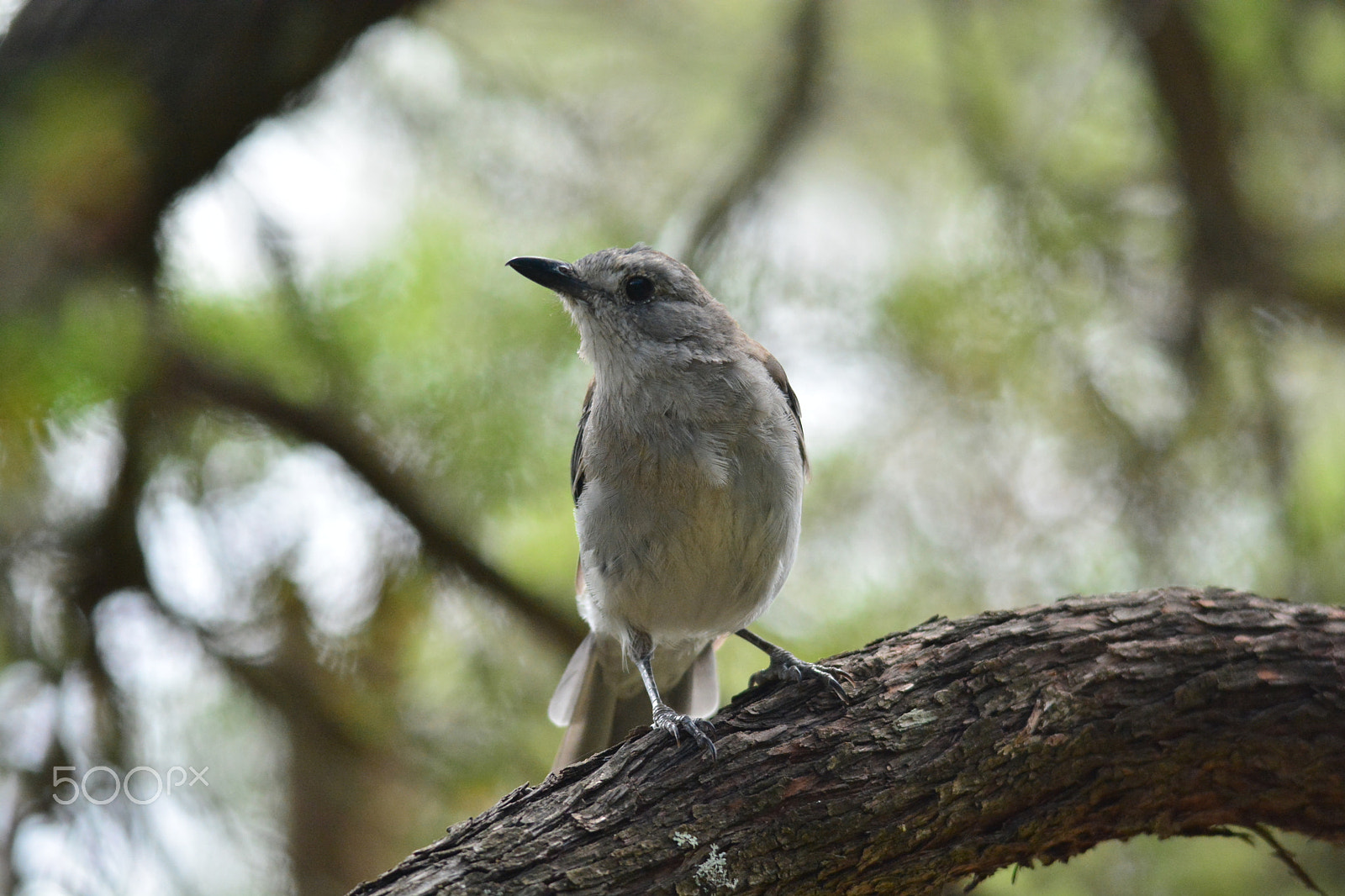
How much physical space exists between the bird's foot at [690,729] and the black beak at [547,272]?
1593 mm

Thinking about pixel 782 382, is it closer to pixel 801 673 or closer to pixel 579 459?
pixel 579 459

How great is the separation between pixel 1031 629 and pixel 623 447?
144 centimetres

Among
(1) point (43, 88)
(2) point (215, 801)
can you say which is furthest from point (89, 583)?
(1) point (43, 88)

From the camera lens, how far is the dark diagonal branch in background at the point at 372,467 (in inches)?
152

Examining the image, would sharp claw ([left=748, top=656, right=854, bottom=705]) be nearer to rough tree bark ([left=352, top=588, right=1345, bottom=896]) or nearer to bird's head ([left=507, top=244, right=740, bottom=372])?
rough tree bark ([left=352, top=588, right=1345, bottom=896])

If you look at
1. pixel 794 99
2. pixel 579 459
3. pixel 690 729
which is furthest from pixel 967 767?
A: pixel 794 99

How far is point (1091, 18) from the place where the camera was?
5277 mm

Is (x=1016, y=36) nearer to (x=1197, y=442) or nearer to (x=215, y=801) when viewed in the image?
(x=1197, y=442)

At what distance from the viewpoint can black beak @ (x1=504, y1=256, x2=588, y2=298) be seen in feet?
12.3

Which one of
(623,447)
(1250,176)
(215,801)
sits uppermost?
(1250,176)

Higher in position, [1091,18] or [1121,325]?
[1091,18]

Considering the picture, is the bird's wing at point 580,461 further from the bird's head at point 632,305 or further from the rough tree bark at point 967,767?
the rough tree bark at point 967,767

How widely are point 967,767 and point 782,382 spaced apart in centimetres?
164

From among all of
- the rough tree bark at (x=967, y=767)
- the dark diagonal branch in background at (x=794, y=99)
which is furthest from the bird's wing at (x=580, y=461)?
the dark diagonal branch in background at (x=794, y=99)
